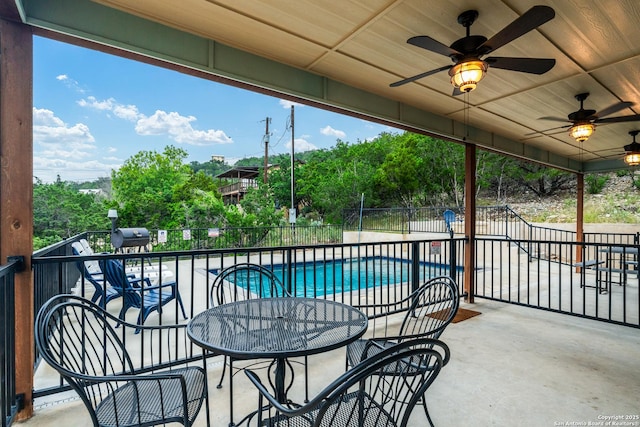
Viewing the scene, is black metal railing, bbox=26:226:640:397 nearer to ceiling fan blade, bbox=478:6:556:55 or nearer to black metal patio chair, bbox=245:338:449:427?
black metal patio chair, bbox=245:338:449:427

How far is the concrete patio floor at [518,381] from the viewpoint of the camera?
2.07 m

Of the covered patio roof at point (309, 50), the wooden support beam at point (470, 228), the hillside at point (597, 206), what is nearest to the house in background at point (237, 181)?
the hillside at point (597, 206)

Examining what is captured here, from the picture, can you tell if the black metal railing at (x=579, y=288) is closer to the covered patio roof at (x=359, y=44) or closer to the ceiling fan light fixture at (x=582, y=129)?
the ceiling fan light fixture at (x=582, y=129)

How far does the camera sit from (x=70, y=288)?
523 cm

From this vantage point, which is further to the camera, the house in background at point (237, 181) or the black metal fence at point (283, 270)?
the house in background at point (237, 181)

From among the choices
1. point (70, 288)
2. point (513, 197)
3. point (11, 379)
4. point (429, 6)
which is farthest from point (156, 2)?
point (513, 197)

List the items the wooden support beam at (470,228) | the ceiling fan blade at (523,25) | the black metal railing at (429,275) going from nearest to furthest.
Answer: the ceiling fan blade at (523,25)
the black metal railing at (429,275)
the wooden support beam at (470,228)

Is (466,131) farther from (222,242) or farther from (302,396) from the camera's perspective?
(222,242)

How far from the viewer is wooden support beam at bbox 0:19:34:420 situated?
6.48ft

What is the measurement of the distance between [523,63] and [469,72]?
1.37 feet

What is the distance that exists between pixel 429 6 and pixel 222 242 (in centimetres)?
1013

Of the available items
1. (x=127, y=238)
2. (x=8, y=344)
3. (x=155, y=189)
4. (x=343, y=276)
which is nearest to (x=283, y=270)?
(x=343, y=276)

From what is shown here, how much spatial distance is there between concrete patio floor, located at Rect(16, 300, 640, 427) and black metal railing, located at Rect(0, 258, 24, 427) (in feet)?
0.65

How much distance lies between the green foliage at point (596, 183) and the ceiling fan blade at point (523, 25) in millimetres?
18425
